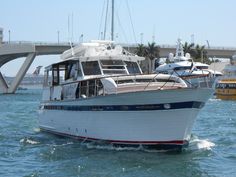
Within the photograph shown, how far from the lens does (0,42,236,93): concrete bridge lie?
298 ft

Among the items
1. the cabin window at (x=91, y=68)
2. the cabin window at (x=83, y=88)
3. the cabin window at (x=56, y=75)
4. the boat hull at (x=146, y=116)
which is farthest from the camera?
the cabin window at (x=56, y=75)

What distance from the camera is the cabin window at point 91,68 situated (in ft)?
71.8

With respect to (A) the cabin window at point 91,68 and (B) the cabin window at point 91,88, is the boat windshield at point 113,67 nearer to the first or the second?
(A) the cabin window at point 91,68

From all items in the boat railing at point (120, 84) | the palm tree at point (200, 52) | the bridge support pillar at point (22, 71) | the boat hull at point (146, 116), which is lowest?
the bridge support pillar at point (22, 71)

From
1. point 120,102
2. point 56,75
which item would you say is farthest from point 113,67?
point 120,102

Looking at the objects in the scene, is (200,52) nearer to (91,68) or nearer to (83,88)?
(91,68)

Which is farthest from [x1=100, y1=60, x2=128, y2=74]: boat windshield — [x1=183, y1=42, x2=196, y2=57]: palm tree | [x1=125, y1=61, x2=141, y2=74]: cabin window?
[x1=183, y1=42, x2=196, y2=57]: palm tree

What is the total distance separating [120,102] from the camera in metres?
18.2

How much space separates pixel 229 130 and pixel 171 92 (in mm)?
9925

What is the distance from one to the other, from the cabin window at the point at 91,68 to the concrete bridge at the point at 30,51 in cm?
6659

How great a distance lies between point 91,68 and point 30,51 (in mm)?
71442

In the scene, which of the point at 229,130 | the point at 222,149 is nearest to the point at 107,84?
the point at 222,149

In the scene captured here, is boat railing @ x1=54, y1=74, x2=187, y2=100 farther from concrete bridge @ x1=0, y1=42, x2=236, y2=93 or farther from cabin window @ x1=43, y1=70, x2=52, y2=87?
concrete bridge @ x1=0, y1=42, x2=236, y2=93

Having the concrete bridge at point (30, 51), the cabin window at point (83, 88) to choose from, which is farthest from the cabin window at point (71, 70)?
the concrete bridge at point (30, 51)
